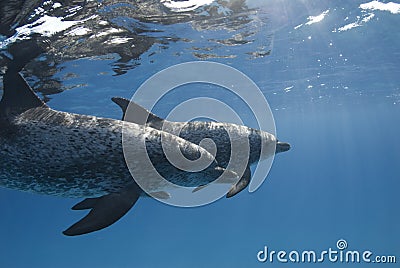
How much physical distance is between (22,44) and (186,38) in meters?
6.98

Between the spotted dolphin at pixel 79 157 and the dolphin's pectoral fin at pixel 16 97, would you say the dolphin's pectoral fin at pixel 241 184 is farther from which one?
the dolphin's pectoral fin at pixel 16 97

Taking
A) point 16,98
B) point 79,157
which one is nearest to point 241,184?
point 79,157

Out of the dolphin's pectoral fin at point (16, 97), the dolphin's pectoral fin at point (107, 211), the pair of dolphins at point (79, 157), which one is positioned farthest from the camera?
the dolphin's pectoral fin at point (16, 97)

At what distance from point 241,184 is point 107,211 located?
407 cm

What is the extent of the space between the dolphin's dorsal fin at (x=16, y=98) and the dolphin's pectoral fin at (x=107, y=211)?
2160mm

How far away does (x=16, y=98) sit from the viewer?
5945 millimetres

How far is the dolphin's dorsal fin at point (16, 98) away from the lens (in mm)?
5660

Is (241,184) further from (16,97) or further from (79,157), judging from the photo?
(16,97)

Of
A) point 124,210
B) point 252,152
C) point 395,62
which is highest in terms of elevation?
point 395,62

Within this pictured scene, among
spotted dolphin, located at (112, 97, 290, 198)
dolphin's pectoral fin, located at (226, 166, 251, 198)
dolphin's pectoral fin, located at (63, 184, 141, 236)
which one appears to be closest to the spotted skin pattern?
dolphin's pectoral fin, located at (63, 184, 141, 236)

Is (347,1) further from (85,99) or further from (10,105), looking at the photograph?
(85,99)

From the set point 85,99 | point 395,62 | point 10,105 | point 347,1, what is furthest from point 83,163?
point 395,62

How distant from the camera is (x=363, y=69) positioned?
2716 cm

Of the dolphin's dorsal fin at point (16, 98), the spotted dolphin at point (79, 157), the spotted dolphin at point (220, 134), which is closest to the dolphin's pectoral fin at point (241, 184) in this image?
the spotted dolphin at point (220, 134)
